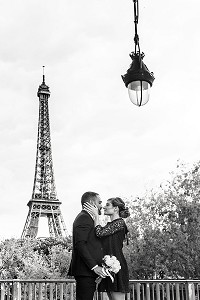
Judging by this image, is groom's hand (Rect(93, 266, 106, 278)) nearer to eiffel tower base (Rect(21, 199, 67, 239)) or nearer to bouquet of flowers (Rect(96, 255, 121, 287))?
bouquet of flowers (Rect(96, 255, 121, 287))

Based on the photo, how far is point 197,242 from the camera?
22250mm

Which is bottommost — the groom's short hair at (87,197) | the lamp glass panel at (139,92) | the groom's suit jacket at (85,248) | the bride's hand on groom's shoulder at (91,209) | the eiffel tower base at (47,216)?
the groom's suit jacket at (85,248)

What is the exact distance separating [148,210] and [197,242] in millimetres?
3217

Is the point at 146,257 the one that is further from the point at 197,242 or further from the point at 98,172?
the point at 98,172

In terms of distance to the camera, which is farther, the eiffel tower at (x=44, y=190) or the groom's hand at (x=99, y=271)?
the eiffel tower at (x=44, y=190)

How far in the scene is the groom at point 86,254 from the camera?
4883 mm

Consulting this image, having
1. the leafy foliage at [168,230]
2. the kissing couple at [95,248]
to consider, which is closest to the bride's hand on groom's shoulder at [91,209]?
the kissing couple at [95,248]

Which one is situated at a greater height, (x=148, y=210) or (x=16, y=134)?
(x=16, y=134)

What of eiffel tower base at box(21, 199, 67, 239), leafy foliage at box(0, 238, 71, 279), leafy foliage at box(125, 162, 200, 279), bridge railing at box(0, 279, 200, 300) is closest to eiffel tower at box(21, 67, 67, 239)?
eiffel tower base at box(21, 199, 67, 239)

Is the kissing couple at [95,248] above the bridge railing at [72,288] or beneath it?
above

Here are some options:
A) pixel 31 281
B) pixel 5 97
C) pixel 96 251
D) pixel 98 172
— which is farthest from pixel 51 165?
pixel 96 251

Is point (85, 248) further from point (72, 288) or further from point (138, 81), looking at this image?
point (72, 288)

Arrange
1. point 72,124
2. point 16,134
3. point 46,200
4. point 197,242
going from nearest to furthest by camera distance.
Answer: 1. point 197,242
2. point 72,124
3. point 16,134
4. point 46,200

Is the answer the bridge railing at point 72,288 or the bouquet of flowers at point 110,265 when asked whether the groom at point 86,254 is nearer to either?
the bouquet of flowers at point 110,265
